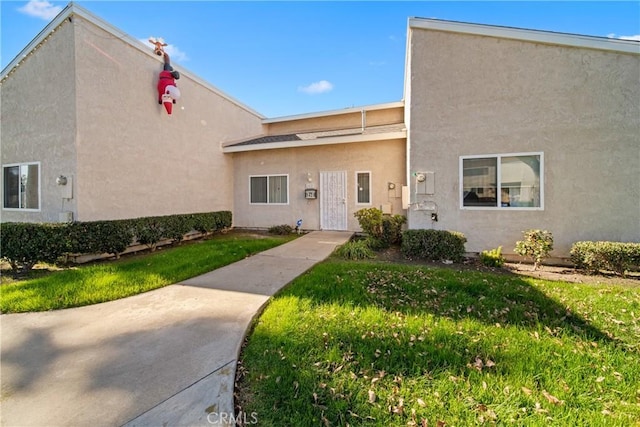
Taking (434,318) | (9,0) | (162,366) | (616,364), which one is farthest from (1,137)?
(616,364)

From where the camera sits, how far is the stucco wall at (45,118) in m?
6.99

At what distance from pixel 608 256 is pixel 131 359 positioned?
8.48m

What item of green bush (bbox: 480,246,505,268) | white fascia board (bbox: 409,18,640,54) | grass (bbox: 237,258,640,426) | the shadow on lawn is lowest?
grass (bbox: 237,258,640,426)

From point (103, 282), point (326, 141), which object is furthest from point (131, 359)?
point (326, 141)

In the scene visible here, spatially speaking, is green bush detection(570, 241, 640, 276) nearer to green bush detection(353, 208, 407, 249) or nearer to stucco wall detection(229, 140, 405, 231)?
green bush detection(353, 208, 407, 249)

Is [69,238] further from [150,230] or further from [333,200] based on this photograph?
[333,200]

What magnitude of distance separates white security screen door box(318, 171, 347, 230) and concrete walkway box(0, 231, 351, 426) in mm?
6107

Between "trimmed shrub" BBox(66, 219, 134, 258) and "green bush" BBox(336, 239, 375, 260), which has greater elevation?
"trimmed shrub" BBox(66, 219, 134, 258)

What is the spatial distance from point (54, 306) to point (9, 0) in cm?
717

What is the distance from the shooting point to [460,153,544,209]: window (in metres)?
6.75

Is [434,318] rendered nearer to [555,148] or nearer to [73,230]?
[555,148]

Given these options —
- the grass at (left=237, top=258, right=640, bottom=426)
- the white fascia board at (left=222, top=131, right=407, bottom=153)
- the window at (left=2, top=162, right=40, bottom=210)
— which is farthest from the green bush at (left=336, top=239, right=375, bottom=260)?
the window at (left=2, top=162, right=40, bottom=210)

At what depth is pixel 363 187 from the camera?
10133mm

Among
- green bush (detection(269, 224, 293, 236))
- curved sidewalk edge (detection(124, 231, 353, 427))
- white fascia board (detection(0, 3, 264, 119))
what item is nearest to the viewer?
curved sidewalk edge (detection(124, 231, 353, 427))
